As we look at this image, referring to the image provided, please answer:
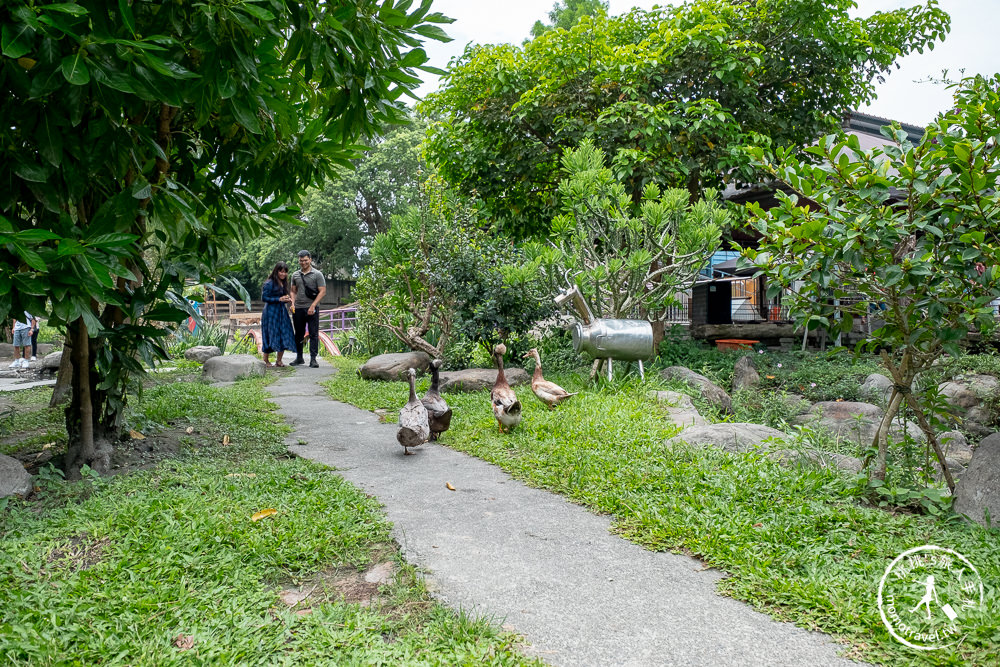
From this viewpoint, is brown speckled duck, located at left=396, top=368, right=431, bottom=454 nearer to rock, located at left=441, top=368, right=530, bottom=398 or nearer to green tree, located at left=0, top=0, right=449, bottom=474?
green tree, located at left=0, top=0, right=449, bottom=474

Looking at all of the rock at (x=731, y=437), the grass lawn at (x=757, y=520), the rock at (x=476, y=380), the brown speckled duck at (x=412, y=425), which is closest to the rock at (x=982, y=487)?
the grass lawn at (x=757, y=520)

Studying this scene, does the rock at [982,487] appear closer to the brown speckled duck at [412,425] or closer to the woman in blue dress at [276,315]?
the brown speckled duck at [412,425]

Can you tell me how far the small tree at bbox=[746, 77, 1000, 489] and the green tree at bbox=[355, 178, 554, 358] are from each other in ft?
12.8

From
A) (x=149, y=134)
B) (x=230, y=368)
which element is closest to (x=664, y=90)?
(x=230, y=368)

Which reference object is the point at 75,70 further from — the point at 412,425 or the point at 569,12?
the point at 569,12

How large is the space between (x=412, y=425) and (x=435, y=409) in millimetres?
491

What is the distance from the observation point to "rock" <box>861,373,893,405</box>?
7441mm

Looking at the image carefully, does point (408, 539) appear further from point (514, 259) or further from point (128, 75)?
point (514, 259)

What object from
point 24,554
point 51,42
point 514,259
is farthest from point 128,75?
point 514,259

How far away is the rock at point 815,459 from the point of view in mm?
3869

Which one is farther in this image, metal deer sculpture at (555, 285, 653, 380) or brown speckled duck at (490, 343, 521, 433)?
metal deer sculpture at (555, 285, 653, 380)

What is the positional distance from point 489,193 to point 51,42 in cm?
810

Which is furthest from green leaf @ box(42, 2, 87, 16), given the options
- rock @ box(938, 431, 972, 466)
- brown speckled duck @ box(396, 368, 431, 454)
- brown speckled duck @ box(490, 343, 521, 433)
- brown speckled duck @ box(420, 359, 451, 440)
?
rock @ box(938, 431, 972, 466)

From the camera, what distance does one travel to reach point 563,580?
106 inches
